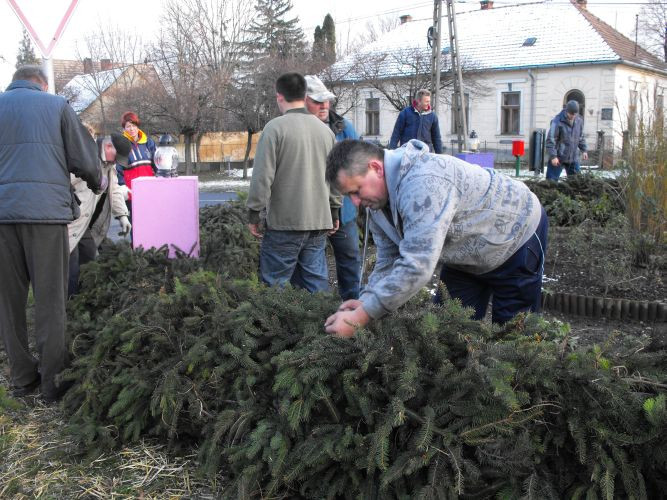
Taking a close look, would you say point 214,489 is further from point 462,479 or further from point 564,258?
point 564,258

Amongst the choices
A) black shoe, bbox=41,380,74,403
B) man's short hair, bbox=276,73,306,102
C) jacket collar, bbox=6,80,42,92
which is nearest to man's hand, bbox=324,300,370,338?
black shoe, bbox=41,380,74,403

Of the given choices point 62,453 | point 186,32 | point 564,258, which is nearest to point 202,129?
point 186,32

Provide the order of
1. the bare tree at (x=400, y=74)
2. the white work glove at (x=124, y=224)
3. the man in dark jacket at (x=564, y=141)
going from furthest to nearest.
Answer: the bare tree at (x=400, y=74) → the man in dark jacket at (x=564, y=141) → the white work glove at (x=124, y=224)

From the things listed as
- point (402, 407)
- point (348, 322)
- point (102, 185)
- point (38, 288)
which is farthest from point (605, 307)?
point (38, 288)

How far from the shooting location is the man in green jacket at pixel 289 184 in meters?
4.60

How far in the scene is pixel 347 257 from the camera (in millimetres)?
5473

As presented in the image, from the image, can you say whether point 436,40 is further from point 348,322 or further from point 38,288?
point 348,322

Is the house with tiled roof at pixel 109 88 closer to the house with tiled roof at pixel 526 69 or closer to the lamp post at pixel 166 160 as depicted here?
the house with tiled roof at pixel 526 69

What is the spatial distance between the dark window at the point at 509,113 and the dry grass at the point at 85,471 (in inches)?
1301

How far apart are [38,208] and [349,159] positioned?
7.10ft

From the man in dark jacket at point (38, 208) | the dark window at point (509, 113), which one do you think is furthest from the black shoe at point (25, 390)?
the dark window at point (509, 113)

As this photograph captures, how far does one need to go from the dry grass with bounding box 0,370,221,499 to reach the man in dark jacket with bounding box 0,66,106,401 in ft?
1.40

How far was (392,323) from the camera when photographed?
2732 millimetres

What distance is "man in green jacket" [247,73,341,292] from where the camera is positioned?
460cm
